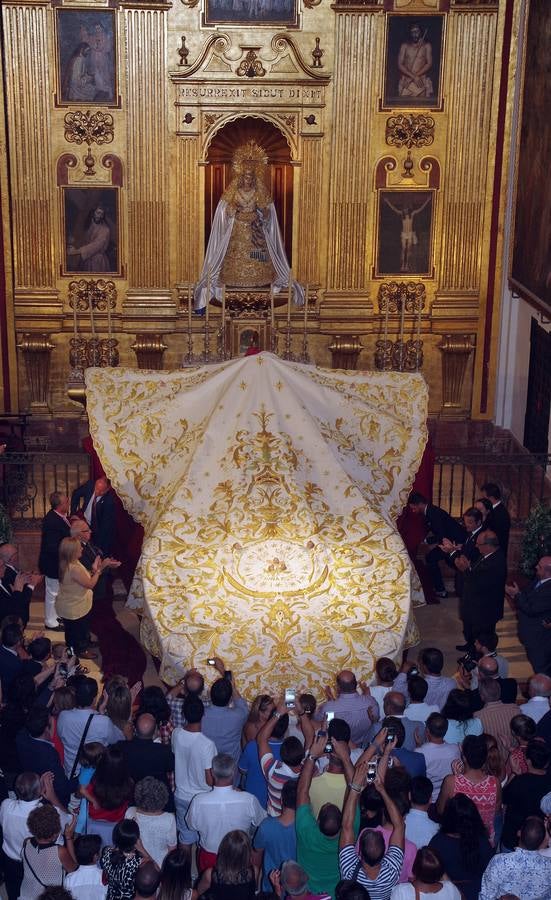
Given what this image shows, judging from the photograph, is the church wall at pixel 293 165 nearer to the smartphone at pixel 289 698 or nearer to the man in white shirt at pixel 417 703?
the smartphone at pixel 289 698

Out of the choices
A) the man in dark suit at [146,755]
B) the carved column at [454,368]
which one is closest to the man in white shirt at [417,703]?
the man in dark suit at [146,755]

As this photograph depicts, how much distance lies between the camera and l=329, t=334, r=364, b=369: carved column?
17.3 meters

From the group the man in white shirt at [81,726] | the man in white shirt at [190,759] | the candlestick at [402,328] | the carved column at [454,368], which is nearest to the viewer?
the man in white shirt at [190,759]

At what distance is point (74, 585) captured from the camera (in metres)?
10.7

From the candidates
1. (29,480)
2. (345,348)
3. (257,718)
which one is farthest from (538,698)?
(345,348)

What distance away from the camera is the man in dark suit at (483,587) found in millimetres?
10875

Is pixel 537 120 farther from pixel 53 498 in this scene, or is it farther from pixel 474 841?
pixel 474 841

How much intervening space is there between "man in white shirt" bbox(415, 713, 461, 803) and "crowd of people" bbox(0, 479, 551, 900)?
0.5 inches

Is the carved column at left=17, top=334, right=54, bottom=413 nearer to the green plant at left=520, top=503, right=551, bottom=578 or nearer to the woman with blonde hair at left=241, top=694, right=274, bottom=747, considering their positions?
the green plant at left=520, top=503, right=551, bottom=578

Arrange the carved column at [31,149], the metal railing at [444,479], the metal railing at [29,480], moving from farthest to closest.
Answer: the carved column at [31,149] < the metal railing at [444,479] < the metal railing at [29,480]

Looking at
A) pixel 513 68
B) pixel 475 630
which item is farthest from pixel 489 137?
pixel 475 630

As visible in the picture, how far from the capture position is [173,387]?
1212 cm

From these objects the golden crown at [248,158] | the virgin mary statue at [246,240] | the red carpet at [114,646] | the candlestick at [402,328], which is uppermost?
the golden crown at [248,158]

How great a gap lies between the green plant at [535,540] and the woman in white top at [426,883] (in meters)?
5.80
